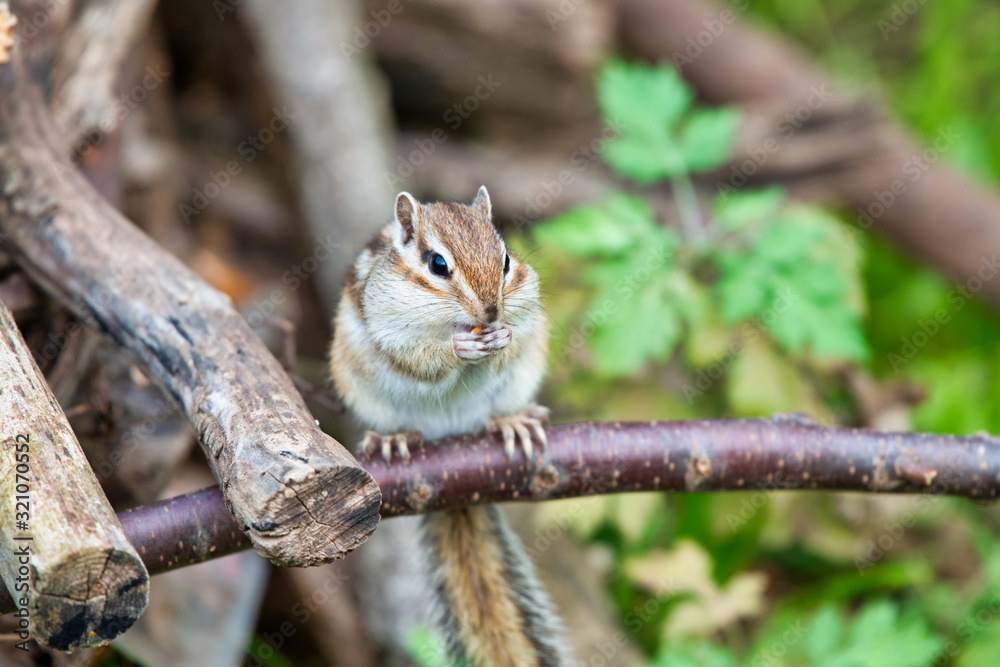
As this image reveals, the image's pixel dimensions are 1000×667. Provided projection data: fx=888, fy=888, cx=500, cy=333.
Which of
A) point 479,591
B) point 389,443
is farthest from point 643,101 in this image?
point 479,591

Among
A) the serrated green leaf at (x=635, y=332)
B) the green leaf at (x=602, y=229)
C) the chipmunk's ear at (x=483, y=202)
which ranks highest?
the chipmunk's ear at (x=483, y=202)

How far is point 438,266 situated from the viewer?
1.85 m

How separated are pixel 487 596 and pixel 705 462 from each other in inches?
A: 22.0

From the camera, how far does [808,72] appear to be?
13.4 feet

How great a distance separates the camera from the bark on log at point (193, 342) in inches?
52.9

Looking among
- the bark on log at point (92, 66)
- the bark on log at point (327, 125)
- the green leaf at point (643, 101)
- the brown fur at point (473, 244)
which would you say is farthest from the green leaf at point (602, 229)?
the bark on log at point (92, 66)

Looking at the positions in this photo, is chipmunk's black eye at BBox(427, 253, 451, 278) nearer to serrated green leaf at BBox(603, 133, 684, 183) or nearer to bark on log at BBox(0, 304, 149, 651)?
bark on log at BBox(0, 304, 149, 651)

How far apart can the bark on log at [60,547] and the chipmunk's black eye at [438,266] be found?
0.78 meters

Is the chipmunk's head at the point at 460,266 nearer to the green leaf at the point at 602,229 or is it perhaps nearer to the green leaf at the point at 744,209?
the green leaf at the point at 602,229

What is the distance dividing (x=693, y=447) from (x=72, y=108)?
1.74 m

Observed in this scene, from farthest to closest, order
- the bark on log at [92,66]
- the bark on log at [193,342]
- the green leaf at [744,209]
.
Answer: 1. the green leaf at [744,209]
2. the bark on log at [92,66]
3. the bark on log at [193,342]

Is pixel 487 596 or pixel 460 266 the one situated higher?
pixel 460 266

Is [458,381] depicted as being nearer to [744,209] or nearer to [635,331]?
[635,331]

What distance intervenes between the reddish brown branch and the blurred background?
1.28ft
